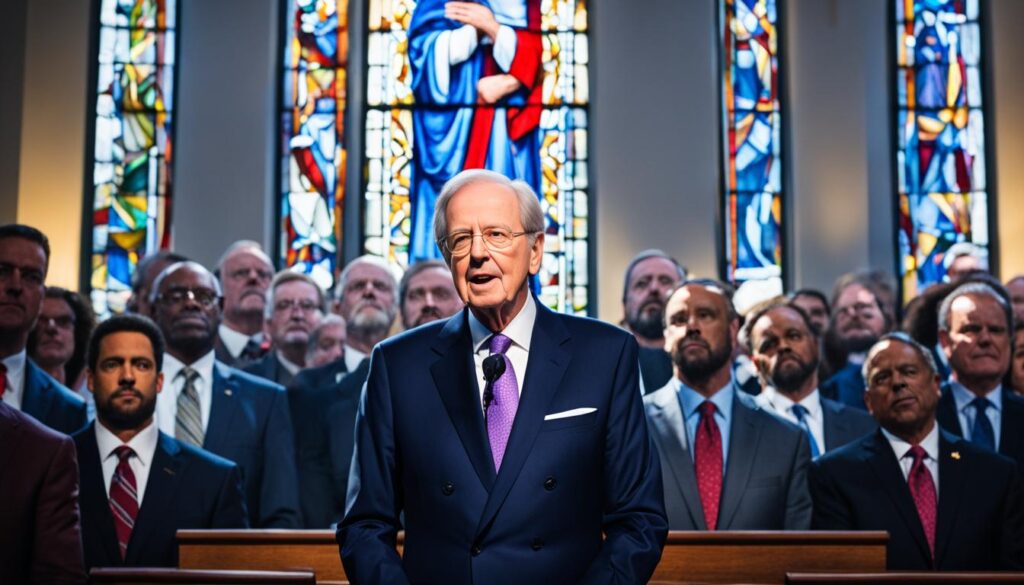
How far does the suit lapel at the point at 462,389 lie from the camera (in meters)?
2.56

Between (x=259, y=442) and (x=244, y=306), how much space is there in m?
1.75

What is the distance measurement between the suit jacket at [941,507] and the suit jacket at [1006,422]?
0.88 meters

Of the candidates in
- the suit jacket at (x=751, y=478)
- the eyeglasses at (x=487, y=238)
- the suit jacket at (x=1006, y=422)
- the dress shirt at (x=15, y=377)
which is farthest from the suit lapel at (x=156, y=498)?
the suit jacket at (x=1006, y=422)

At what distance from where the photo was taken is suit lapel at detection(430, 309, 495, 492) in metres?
A: 2.56

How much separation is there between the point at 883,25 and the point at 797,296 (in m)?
3.54

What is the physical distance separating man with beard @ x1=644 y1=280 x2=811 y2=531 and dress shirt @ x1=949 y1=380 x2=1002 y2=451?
1.08 m

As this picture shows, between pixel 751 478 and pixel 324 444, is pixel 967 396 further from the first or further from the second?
pixel 324 444

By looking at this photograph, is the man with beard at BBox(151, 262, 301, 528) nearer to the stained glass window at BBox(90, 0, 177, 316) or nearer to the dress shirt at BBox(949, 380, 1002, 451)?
the dress shirt at BBox(949, 380, 1002, 451)

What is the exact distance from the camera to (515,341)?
8.77ft

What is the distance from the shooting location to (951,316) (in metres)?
5.55

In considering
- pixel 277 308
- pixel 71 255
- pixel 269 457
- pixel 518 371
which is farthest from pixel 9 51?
pixel 518 371

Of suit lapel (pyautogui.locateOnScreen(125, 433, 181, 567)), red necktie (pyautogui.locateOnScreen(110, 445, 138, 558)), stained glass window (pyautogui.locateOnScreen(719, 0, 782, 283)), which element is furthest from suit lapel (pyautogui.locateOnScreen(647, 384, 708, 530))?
stained glass window (pyautogui.locateOnScreen(719, 0, 782, 283))

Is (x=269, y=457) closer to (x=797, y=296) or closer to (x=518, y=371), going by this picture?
(x=518, y=371)

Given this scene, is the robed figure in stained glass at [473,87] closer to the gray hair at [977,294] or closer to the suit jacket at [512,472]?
the gray hair at [977,294]
